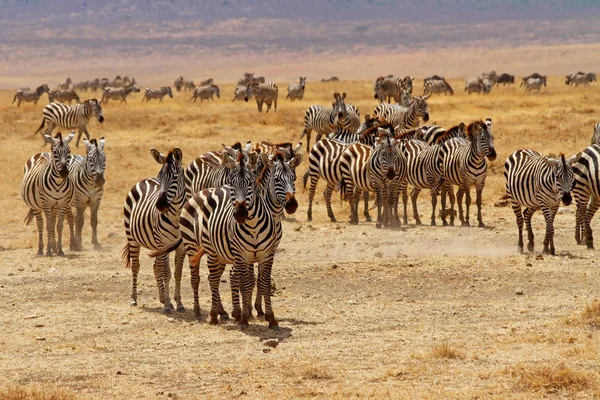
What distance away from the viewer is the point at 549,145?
26.3 m

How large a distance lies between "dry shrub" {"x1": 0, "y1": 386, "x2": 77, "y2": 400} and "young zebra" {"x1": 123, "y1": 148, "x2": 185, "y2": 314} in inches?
126

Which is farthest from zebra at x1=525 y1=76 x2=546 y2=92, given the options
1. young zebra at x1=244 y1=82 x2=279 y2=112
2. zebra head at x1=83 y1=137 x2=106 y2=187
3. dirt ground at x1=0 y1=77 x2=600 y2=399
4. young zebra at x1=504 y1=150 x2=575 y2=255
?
zebra head at x1=83 y1=137 x2=106 y2=187

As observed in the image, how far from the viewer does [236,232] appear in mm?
10133

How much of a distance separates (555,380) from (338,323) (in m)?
3.08

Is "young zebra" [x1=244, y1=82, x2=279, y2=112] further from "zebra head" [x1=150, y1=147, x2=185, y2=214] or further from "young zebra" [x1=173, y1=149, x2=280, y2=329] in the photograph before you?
"young zebra" [x1=173, y1=149, x2=280, y2=329]

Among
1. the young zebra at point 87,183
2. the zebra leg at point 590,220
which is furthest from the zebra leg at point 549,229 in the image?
the young zebra at point 87,183

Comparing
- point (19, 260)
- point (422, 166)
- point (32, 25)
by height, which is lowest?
point (19, 260)

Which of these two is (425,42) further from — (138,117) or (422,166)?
(422,166)

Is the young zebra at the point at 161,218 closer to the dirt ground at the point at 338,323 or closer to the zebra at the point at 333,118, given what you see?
the dirt ground at the point at 338,323

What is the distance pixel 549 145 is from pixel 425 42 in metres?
136

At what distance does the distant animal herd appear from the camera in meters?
10.3

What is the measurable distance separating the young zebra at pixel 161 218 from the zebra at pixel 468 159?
7.20 meters

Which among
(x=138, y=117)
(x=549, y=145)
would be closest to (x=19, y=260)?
(x=549, y=145)

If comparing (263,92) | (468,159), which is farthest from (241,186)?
(263,92)
